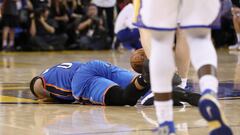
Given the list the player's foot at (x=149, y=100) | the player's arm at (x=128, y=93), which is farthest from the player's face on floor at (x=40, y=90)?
the player's foot at (x=149, y=100)

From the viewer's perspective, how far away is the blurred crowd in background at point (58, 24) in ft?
48.8

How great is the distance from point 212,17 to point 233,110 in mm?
1807

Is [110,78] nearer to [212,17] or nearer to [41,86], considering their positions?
[41,86]

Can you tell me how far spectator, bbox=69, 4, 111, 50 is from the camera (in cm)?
1573

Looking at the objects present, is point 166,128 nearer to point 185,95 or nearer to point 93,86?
point 185,95

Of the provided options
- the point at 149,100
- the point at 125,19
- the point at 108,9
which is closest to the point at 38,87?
the point at 149,100

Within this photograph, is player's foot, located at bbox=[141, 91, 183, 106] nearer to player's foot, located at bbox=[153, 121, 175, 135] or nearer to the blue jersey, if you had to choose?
the blue jersey

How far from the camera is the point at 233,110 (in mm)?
4969

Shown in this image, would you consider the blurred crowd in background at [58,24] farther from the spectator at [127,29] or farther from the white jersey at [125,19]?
the spectator at [127,29]

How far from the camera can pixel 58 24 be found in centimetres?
1555

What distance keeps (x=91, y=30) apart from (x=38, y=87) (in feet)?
33.9

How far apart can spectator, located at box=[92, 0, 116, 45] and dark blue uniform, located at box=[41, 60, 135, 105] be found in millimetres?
10900

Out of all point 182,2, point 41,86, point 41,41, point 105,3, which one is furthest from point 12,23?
point 182,2

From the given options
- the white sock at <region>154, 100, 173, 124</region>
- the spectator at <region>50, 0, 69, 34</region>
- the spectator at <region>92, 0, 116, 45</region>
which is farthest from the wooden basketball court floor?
the spectator at <region>92, 0, 116, 45</region>
